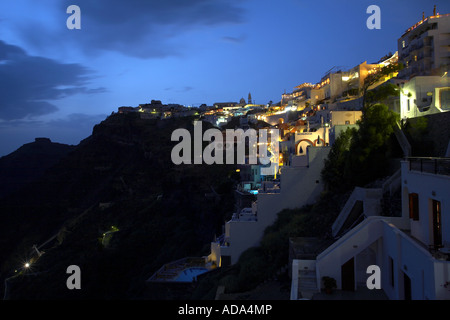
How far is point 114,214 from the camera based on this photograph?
5269 cm

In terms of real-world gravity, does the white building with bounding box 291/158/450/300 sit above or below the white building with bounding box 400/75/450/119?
below

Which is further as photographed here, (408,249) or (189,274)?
(189,274)

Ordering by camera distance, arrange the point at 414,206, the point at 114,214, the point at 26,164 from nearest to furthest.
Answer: the point at 414,206 → the point at 114,214 → the point at 26,164

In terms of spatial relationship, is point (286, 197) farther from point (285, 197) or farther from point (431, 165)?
point (431, 165)

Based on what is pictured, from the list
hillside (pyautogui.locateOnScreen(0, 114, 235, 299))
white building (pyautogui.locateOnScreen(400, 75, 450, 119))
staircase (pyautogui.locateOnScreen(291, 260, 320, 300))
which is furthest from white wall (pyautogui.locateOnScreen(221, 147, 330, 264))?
hillside (pyautogui.locateOnScreen(0, 114, 235, 299))

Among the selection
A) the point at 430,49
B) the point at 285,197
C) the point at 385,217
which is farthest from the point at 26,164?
the point at 385,217

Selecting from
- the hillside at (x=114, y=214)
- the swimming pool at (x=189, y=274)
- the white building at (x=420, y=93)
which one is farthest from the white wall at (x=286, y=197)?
the hillside at (x=114, y=214)

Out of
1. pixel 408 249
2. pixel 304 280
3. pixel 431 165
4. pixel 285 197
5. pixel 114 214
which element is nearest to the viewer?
pixel 408 249

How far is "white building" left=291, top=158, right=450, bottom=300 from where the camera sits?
6.55 meters

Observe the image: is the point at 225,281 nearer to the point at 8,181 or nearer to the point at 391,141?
the point at 391,141
